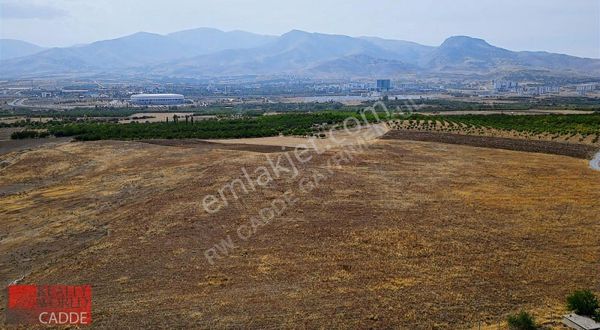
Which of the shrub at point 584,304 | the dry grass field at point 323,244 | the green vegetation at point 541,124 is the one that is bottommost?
the dry grass field at point 323,244

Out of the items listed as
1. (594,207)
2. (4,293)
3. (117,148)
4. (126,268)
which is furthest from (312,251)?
(117,148)

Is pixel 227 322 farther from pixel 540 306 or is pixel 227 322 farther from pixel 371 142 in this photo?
pixel 371 142

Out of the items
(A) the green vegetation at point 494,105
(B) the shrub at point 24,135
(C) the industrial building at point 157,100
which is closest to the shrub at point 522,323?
(B) the shrub at point 24,135

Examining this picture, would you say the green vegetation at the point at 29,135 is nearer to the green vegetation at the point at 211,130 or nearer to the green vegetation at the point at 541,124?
the green vegetation at the point at 211,130

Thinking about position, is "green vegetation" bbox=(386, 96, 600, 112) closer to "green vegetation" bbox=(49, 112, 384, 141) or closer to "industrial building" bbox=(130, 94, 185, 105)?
"green vegetation" bbox=(49, 112, 384, 141)

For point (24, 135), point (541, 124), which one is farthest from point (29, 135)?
point (541, 124)
